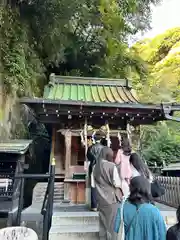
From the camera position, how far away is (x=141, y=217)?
2508 millimetres

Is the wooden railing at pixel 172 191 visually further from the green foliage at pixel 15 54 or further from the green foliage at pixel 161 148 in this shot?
the green foliage at pixel 161 148

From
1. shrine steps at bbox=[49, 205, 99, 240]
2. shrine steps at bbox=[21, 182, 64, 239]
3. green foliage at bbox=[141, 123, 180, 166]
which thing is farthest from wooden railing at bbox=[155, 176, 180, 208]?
green foliage at bbox=[141, 123, 180, 166]

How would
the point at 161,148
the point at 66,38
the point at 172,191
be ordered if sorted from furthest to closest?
1. the point at 161,148
2. the point at 66,38
3. the point at 172,191

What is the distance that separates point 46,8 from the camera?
8258mm

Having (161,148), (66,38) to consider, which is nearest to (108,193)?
(66,38)

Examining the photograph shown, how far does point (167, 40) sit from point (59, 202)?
87.8ft

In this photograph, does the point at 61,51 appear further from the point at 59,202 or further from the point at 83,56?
the point at 59,202

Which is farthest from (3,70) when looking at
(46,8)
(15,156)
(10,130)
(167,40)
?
(167,40)

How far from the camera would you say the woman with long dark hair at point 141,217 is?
98.2 inches

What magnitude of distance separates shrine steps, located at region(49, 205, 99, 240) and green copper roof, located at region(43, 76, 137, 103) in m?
4.43

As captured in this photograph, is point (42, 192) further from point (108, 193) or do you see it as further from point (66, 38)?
point (66, 38)

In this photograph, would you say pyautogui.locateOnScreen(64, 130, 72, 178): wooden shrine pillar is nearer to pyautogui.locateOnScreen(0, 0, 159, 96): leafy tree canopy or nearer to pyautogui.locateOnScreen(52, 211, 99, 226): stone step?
pyautogui.locateOnScreen(0, 0, 159, 96): leafy tree canopy

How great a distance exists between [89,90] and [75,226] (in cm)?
581

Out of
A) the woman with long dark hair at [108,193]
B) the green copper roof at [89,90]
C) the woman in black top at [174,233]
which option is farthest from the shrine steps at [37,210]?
the woman in black top at [174,233]
